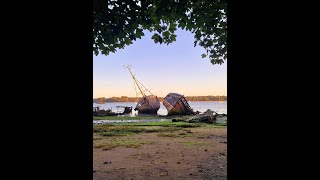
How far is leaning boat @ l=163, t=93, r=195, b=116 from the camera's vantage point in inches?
2067

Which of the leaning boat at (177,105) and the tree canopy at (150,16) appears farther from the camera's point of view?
A: the leaning boat at (177,105)

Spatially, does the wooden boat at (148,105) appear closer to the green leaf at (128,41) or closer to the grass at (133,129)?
the grass at (133,129)

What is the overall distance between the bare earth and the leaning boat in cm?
4074

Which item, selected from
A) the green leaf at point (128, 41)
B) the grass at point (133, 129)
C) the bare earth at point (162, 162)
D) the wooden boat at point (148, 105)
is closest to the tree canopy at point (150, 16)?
the green leaf at point (128, 41)

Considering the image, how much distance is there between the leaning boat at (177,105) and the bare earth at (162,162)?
40.7 metres

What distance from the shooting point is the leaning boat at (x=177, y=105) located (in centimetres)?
5249

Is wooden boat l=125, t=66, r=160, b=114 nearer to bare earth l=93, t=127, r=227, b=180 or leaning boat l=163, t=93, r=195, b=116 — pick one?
leaning boat l=163, t=93, r=195, b=116

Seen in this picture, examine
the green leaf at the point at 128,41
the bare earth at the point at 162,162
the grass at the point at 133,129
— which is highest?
the green leaf at the point at 128,41

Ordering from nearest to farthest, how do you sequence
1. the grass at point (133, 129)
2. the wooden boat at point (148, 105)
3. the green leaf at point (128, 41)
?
the green leaf at point (128, 41) < the grass at point (133, 129) < the wooden boat at point (148, 105)

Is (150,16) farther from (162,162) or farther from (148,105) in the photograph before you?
(148,105)

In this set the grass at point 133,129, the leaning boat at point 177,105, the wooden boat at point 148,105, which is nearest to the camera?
the grass at point 133,129
